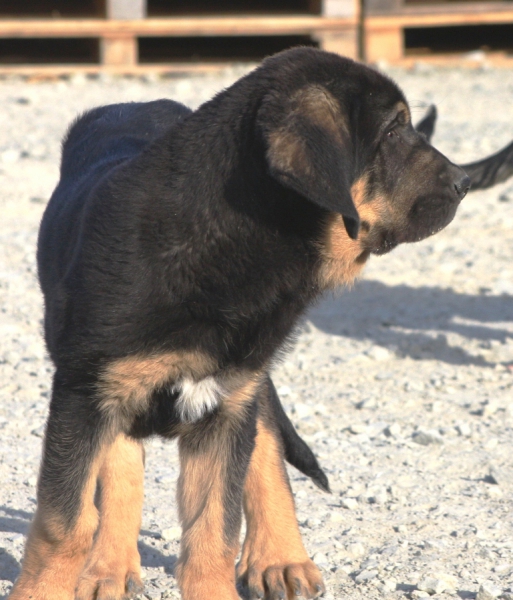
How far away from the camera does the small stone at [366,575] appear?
3391mm

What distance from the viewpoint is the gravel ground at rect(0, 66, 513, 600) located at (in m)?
3.59

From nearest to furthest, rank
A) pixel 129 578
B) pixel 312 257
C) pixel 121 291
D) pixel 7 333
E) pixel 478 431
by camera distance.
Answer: pixel 121 291, pixel 312 257, pixel 129 578, pixel 478 431, pixel 7 333

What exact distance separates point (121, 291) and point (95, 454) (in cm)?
51

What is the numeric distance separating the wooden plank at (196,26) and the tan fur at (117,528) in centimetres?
893

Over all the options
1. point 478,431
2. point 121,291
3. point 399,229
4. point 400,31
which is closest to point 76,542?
point 121,291

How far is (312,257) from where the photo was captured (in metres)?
3.13

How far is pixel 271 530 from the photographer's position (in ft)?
11.5

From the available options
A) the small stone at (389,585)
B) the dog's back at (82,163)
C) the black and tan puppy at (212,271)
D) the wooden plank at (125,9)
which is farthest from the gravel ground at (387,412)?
the wooden plank at (125,9)

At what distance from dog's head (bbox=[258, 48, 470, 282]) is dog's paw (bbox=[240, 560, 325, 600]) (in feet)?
3.67

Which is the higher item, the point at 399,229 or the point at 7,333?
the point at 399,229

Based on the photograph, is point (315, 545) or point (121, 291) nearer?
point (121, 291)

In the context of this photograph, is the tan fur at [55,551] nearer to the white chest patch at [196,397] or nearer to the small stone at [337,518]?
the white chest patch at [196,397]

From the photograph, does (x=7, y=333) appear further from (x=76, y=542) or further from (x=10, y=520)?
(x=76, y=542)

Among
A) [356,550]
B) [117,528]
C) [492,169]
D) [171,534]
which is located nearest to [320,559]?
[356,550]
